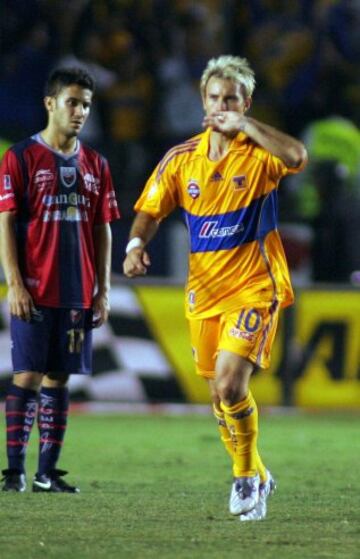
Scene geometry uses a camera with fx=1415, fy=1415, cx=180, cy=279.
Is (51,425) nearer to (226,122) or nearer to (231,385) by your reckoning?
(231,385)

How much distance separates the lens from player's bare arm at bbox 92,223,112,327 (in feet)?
24.9

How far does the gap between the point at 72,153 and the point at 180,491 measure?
1.88 m

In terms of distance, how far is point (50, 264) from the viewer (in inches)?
290

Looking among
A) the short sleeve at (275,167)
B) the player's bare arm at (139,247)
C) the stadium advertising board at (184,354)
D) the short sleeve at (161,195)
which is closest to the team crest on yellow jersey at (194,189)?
the short sleeve at (161,195)

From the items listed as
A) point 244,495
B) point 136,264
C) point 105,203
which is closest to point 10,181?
point 105,203

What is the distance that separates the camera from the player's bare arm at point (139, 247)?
643 cm

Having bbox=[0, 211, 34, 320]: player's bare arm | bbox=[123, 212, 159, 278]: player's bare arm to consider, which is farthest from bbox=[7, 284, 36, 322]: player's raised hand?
bbox=[123, 212, 159, 278]: player's bare arm

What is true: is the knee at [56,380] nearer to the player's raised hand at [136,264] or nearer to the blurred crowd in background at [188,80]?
the player's raised hand at [136,264]

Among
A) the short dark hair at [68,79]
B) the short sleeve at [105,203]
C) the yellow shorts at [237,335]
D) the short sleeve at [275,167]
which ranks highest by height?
the short dark hair at [68,79]

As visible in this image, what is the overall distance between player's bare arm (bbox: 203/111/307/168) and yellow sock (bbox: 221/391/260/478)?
113 cm

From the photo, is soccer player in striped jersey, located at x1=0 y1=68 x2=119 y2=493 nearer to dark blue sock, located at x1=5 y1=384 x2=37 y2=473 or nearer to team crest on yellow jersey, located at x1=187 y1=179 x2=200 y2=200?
dark blue sock, located at x1=5 y1=384 x2=37 y2=473

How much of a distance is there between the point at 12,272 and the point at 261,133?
1634mm

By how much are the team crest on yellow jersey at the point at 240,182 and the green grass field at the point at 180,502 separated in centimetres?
151

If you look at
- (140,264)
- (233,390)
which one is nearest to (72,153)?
(140,264)
